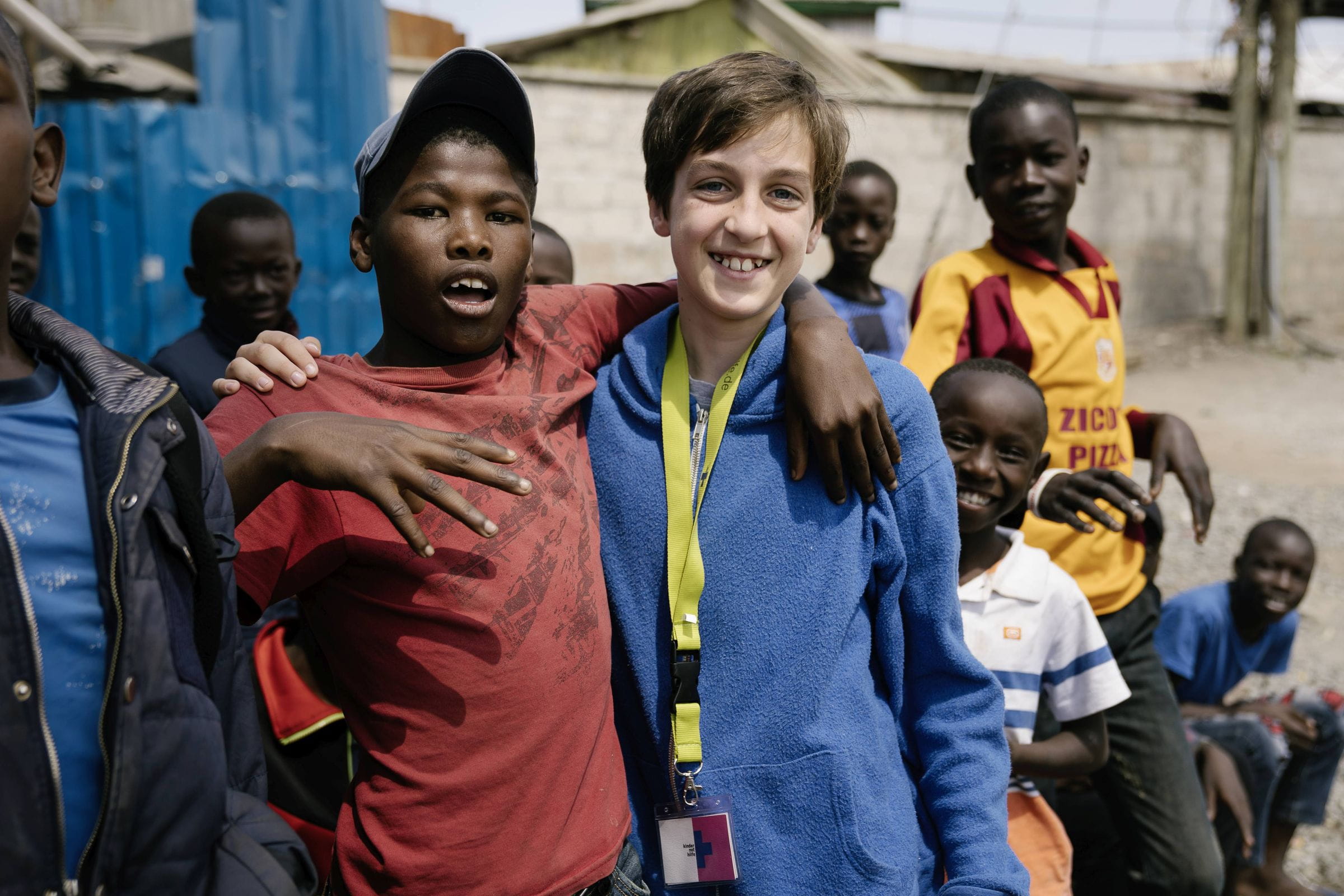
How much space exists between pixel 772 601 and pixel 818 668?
116 mm

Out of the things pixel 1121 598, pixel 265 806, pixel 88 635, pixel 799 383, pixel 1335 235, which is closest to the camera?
pixel 88 635

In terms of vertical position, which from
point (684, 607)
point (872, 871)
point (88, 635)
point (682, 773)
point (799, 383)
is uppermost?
point (799, 383)

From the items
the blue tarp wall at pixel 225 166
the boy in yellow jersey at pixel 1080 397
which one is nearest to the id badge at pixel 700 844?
the boy in yellow jersey at pixel 1080 397

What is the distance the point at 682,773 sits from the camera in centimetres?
154

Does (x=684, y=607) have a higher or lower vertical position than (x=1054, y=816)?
higher

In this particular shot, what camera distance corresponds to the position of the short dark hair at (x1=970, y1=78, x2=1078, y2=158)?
271cm

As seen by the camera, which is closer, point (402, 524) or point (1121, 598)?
point (402, 524)

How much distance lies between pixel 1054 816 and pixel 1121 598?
663 mm

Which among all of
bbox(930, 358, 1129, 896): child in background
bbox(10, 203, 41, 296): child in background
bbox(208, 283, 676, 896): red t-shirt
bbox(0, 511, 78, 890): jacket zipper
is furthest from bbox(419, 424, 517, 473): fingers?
bbox(10, 203, 41, 296): child in background

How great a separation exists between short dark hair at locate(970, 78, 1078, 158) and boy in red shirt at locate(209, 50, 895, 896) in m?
1.42

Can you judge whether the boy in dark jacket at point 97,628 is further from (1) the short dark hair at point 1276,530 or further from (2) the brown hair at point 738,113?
(1) the short dark hair at point 1276,530

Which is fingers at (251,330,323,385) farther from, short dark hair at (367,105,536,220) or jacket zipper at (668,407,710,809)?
jacket zipper at (668,407,710,809)

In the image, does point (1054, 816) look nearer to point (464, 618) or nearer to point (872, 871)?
point (872, 871)

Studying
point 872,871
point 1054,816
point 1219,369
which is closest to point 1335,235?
point 1219,369
